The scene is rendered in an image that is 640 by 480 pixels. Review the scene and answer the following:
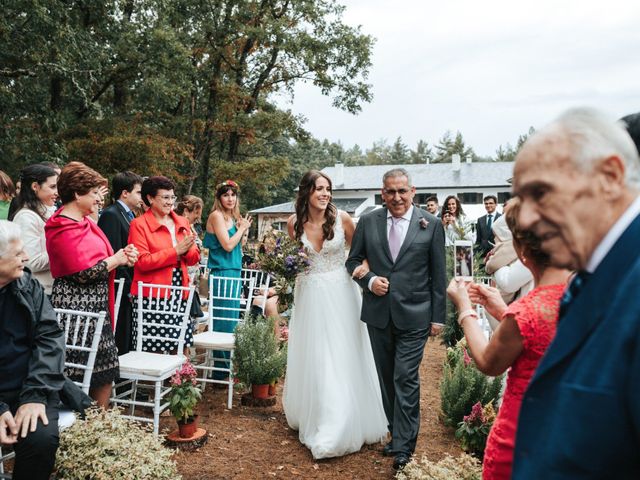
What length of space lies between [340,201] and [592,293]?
4758cm

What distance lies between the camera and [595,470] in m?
0.94

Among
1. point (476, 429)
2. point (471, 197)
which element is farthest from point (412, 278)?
point (471, 197)

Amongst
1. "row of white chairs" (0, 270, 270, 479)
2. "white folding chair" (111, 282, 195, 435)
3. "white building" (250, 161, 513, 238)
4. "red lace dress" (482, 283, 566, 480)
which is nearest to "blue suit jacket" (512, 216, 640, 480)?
"red lace dress" (482, 283, 566, 480)

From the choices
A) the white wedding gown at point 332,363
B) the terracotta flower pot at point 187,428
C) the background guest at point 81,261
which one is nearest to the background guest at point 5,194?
the background guest at point 81,261

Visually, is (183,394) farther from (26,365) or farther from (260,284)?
(260,284)

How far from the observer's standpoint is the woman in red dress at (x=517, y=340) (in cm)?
177

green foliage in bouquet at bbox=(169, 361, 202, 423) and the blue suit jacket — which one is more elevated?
the blue suit jacket

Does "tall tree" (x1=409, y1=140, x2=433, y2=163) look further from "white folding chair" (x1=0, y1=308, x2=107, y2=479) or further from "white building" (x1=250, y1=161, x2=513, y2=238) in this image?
"white folding chair" (x1=0, y1=308, x2=107, y2=479)

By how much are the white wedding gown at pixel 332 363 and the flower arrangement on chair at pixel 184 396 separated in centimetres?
90

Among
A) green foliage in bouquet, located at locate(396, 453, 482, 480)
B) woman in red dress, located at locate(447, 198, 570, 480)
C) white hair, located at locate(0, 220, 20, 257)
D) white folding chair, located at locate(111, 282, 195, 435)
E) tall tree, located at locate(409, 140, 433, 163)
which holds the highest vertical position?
tall tree, located at locate(409, 140, 433, 163)

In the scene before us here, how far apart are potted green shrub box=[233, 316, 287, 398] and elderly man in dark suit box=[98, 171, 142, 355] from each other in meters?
1.05

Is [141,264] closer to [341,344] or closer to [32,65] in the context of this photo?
[341,344]

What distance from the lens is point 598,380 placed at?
0.92 m

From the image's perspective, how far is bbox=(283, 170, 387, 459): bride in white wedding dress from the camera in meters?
4.32
